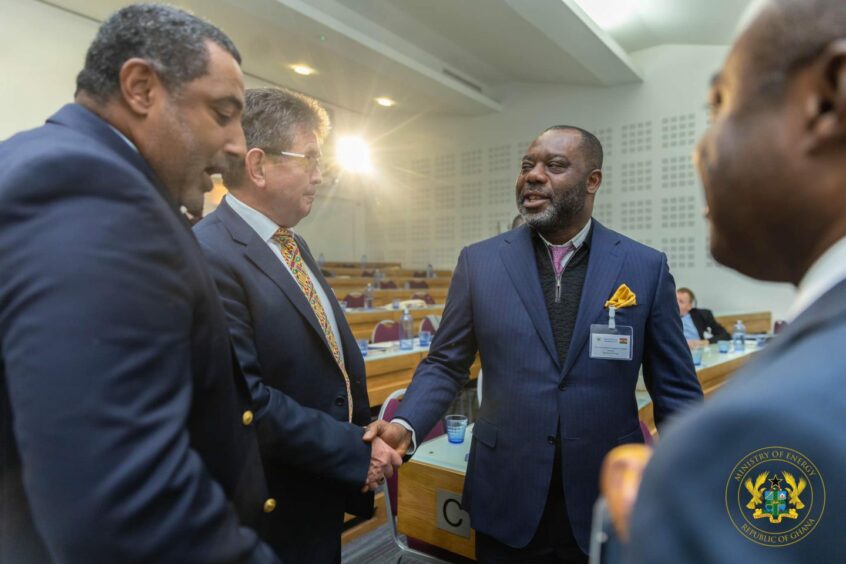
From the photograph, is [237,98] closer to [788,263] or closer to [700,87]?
[788,263]

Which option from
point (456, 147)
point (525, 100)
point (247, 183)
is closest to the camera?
point (247, 183)

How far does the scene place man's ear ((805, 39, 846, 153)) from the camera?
0.43 metres

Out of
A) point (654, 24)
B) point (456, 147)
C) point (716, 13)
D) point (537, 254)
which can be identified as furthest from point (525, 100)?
point (537, 254)

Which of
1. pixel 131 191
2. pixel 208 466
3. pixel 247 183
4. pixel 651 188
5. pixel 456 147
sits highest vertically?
pixel 456 147

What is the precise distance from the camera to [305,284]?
4.95ft

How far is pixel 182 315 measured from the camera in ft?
2.37

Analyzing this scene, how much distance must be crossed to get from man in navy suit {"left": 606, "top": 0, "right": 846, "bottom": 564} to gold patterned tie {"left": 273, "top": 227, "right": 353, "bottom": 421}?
1047 millimetres

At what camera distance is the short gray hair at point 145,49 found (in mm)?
809

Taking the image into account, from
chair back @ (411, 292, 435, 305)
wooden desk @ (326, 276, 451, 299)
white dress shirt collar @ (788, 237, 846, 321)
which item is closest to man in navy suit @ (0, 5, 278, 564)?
white dress shirt collar @ (788, 237, 846, 321)

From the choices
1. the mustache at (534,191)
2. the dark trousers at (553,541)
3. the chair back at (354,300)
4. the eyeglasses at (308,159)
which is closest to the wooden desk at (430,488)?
the dark trousers at (553,541)

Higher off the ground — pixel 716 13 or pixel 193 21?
pixel 716 13

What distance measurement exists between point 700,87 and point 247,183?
31.2 feet

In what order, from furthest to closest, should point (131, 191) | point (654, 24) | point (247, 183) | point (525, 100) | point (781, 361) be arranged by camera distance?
point (525, 100) → point (654, 24) → point (247, 183) → point (131, 191) → point (781, 361)

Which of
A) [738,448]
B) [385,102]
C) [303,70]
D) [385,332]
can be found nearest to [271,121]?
[738,448]
